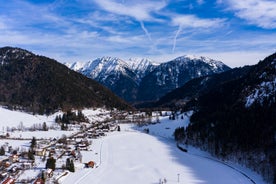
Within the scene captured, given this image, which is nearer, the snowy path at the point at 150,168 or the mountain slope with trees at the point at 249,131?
the snowy path at the point at 150,168

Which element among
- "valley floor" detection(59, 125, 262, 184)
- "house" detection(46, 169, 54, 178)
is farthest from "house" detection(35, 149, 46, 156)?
"house" detection(46, 169, 54, 178)

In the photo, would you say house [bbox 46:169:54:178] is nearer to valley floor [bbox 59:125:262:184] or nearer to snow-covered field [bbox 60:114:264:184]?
valley floor [bbox 59:125:262:184]

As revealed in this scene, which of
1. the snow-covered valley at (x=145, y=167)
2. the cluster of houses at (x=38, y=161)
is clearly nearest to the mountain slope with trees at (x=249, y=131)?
the snow-covered valley at (x=145, y=167)

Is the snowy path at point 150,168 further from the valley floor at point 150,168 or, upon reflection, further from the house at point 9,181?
the house at point 9,181

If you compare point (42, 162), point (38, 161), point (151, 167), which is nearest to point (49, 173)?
point (42, 162)

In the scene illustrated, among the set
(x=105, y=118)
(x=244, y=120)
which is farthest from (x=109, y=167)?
(x=105, y=118)

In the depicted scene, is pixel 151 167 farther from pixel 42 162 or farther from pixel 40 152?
pixel 40 152

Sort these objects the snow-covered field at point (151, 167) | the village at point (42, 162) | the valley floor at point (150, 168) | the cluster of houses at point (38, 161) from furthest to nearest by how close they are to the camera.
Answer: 1. the snow-covered field at point (151, 167)
2. the valley floor at point (150, 168)
3. the village at point (42, 162)
4. the cluster of houses at point (38, 161)

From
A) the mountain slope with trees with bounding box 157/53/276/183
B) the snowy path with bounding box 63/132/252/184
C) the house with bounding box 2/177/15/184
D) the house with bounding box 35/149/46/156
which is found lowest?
the snowy path with bounding box 63/132/252/184
